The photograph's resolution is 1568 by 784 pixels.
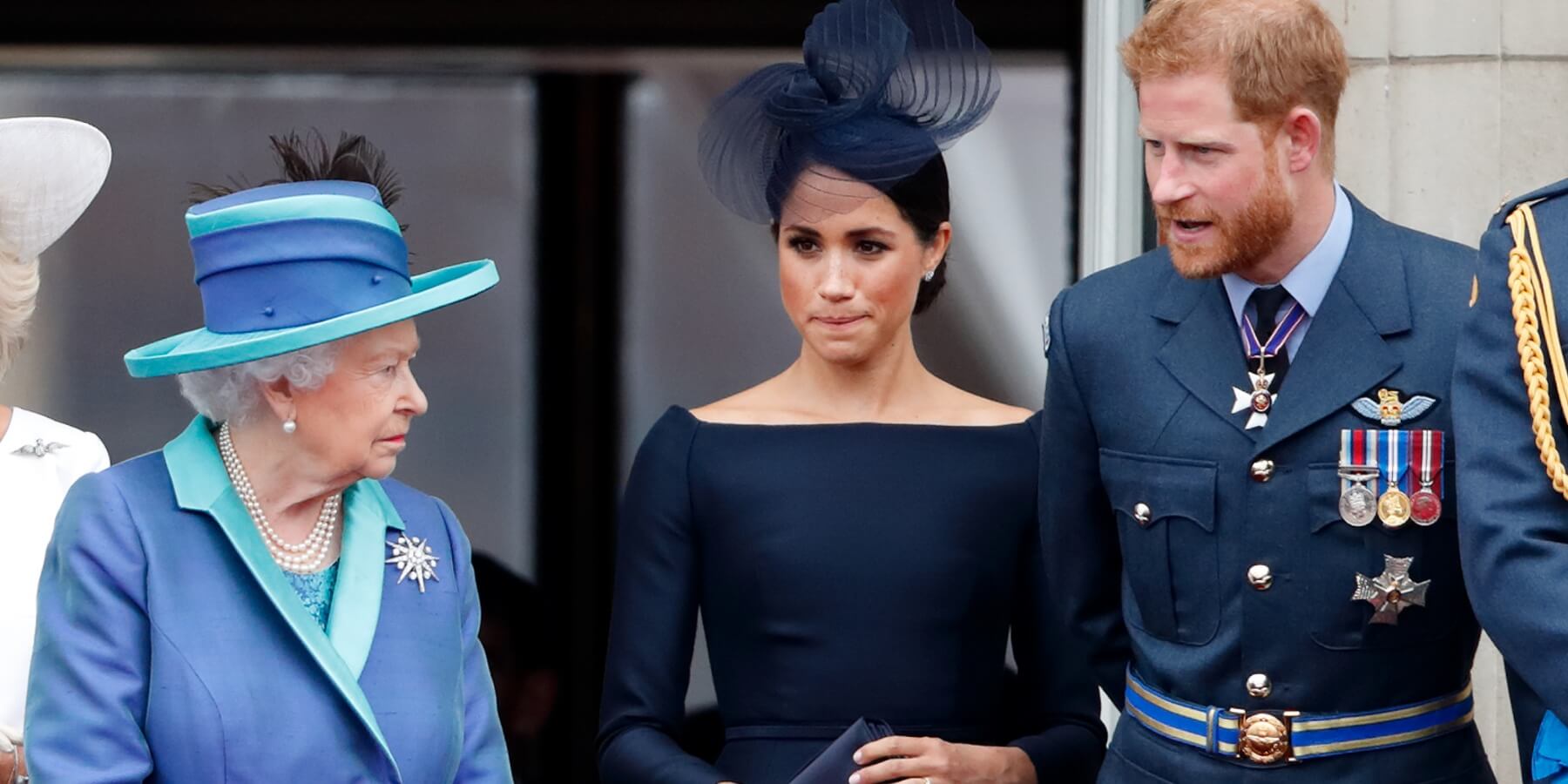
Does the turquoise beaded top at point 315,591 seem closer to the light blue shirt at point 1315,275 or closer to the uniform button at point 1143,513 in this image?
the uniform button at point 1143,513

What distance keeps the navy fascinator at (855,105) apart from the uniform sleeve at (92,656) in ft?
3.96

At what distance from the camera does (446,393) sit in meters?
5.55

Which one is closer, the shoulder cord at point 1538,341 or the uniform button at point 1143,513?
the shoulder cord at point 1538,341

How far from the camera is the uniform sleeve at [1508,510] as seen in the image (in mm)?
2561

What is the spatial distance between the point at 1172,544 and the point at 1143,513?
59 millimetres

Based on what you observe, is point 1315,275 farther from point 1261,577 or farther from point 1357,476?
point 1261,577

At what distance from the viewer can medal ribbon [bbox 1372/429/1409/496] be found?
2.85 metres

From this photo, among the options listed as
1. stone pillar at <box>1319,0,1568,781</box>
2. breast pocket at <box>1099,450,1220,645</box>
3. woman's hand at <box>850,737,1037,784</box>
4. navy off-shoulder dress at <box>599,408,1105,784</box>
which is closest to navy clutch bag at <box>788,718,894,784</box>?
woman's hand at <box>850,737,1037,784</box>

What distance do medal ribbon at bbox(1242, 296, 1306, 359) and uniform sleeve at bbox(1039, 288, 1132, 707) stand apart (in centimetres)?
27

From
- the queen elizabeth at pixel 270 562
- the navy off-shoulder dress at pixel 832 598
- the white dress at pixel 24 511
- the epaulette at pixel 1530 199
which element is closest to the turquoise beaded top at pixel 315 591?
the queen elizabeth at pixel 270 562

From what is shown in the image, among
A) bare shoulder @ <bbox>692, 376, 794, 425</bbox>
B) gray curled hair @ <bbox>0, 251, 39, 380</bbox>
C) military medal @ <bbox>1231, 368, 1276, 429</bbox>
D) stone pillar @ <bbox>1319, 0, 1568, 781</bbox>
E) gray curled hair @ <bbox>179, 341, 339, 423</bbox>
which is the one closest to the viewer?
gray curled hair @ <bbox>179, 341, 339, 423</bbox>

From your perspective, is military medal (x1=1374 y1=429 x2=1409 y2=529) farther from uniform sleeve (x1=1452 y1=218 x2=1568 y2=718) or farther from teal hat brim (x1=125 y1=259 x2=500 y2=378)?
teal hat brim (x1=125 y1=259 x2=500 y2=378)

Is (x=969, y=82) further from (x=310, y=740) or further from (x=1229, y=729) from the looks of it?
(x=310, y=740)

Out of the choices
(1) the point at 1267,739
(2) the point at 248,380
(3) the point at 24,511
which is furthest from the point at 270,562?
(1) the point at 1267,739
